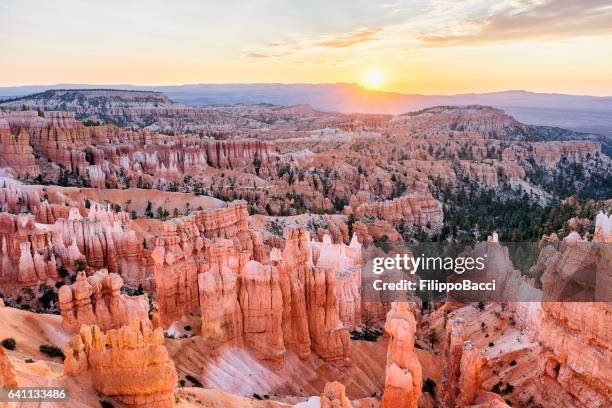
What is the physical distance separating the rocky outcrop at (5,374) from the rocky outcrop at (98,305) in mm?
9172

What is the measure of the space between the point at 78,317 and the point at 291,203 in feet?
168

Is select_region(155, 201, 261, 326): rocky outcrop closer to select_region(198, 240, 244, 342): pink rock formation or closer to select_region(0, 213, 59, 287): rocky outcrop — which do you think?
select_region(198, 240, 244, 342): pink rock formation

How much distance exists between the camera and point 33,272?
32562mm

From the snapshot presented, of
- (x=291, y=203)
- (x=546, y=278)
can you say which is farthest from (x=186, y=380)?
(x=291, y=203)

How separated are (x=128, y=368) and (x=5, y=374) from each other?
10.9 feet

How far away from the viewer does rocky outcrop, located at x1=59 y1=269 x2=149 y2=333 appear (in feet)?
64.3

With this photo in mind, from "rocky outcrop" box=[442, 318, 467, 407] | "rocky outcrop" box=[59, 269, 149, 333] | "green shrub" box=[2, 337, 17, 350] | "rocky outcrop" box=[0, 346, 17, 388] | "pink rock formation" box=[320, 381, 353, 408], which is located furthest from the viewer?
"rocky outcrop" box=[442, 318, 467, 407]

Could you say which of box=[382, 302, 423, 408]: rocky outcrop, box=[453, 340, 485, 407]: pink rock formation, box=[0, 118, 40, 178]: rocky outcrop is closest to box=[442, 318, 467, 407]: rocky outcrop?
box=[453, 340, 485, 407]: pink rock formation

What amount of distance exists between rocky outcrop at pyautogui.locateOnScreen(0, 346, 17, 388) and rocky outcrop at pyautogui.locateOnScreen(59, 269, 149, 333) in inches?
361

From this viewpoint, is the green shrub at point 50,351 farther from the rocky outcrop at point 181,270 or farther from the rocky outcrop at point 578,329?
the rocky outcrop at point 578,329

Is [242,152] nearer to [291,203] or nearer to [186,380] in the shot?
[291,203]

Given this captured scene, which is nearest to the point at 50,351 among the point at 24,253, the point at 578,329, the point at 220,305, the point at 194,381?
the point at 194,381

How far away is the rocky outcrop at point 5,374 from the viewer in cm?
991

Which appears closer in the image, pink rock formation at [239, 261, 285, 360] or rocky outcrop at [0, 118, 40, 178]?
pink rock formation at [239, 261, 285, 360]
